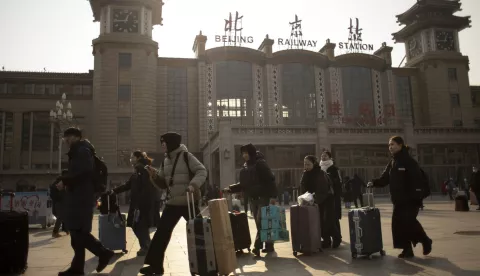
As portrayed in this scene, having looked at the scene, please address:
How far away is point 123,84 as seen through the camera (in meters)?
37.5

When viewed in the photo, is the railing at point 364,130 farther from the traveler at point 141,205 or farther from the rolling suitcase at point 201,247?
the rolling suitcase at point 201,247

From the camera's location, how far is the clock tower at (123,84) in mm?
36438

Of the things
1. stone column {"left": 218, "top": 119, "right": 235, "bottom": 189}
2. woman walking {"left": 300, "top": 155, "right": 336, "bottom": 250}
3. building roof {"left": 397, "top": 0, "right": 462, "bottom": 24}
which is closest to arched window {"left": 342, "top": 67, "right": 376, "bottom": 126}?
building roof {"left": 397, "top": 0, "right": 462, "bottom": 24}

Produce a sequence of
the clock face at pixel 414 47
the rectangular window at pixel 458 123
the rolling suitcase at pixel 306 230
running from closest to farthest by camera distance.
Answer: the rolling suitcase at pixel 306 230, the rectangular window at pixel 458 123, the clock face at pixel 414 47

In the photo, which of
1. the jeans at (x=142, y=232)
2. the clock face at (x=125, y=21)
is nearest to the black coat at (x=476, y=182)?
the jeans at (x=142, y=232)

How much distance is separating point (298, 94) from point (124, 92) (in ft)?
57.2

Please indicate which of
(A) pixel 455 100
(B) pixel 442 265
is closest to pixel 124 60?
(B) pixel 442 265

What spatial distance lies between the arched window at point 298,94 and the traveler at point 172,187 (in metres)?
35.1

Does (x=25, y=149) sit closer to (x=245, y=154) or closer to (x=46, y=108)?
(x=46, y=108)

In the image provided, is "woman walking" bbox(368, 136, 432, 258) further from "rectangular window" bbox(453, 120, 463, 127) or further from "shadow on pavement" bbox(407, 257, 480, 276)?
"rectangular window" bbox(453, 120, 463, 127)

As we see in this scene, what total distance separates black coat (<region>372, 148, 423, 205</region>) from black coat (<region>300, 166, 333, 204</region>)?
1.21 metres

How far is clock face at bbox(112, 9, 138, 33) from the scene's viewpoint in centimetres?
3853

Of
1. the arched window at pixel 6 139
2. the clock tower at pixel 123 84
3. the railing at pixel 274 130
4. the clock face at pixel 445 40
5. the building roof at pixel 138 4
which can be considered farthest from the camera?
the clock face at pixel 445 40

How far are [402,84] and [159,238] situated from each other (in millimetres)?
46591
